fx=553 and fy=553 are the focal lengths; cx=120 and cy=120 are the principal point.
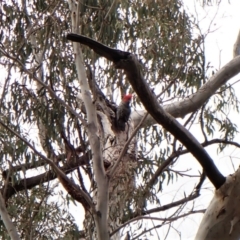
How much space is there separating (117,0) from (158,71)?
0.46m

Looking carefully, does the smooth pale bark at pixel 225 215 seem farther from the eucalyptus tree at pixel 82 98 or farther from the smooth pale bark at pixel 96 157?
the eucalyptus tree at pixel 82 98

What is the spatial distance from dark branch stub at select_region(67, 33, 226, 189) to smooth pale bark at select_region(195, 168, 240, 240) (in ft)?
0.10

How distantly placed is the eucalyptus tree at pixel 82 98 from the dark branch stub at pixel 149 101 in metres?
1.12


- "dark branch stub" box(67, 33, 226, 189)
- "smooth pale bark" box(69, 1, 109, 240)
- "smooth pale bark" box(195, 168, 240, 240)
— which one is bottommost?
"smooth pale bark" box(195, 168, 240, 240)

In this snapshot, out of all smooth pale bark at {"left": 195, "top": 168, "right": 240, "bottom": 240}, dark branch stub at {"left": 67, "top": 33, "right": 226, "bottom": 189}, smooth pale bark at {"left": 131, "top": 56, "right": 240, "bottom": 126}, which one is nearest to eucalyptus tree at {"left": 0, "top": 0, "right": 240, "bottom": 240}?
smooth pale bark at {"left": 131, "top": 56, "right": 240, "bottom": 126}

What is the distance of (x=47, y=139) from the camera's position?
10.7ft

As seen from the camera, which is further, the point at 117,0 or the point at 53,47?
the point at 53,47

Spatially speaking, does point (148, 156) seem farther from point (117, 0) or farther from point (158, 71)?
point (117, 0)

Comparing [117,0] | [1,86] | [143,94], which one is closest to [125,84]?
[117,0]

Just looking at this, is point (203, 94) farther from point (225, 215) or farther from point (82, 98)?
point (225, 215)

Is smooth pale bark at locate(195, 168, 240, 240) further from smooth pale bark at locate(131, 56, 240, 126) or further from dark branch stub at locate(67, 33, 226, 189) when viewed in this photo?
smooth pale bark at locate(131, 56, 240, 126)

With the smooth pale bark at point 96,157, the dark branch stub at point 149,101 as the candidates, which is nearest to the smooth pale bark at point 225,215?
the dark branch stub at point 149,101

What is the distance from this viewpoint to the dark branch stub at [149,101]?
136 cm

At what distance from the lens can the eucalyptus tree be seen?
2.99 metres
